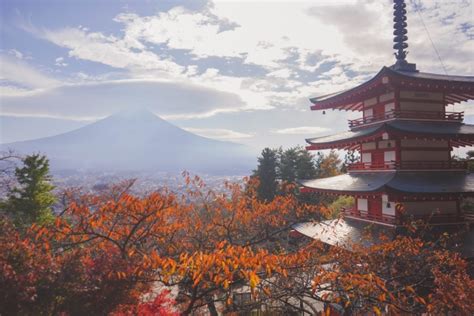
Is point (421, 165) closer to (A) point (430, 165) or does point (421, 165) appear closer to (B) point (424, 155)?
(A) point (430, 165)

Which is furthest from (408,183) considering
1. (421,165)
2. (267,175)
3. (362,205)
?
(267,175)

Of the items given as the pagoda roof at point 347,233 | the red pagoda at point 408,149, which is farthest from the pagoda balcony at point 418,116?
the pagoda roof at point 347,233

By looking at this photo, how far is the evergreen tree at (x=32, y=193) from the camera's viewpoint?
1792 centimetres

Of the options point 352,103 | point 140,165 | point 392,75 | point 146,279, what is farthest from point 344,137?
point 140,165

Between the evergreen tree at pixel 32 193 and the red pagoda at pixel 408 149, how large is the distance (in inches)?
596

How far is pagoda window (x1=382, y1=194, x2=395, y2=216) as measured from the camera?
13461 millimetres

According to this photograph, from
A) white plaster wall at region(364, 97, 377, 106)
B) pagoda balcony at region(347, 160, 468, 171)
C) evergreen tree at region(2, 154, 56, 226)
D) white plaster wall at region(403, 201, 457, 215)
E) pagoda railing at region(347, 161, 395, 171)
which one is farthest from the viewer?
evergreen tree at region(2, 154, 56, 226)

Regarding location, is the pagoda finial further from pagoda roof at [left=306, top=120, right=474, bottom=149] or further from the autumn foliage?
the autumn foliage

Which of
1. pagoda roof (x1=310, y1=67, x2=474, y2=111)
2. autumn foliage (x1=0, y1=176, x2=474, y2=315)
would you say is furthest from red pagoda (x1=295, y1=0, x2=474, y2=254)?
autumn foliage (x1=0, y1=176, x2=474, y2=315)

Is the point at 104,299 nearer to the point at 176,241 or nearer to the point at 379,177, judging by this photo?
the point at 176,241

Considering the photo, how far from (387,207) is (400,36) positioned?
361 inches

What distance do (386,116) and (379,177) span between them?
282 cm

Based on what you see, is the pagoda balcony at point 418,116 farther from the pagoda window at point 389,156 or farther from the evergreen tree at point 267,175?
the evergreen tree at point 267,175

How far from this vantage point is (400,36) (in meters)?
16.4
